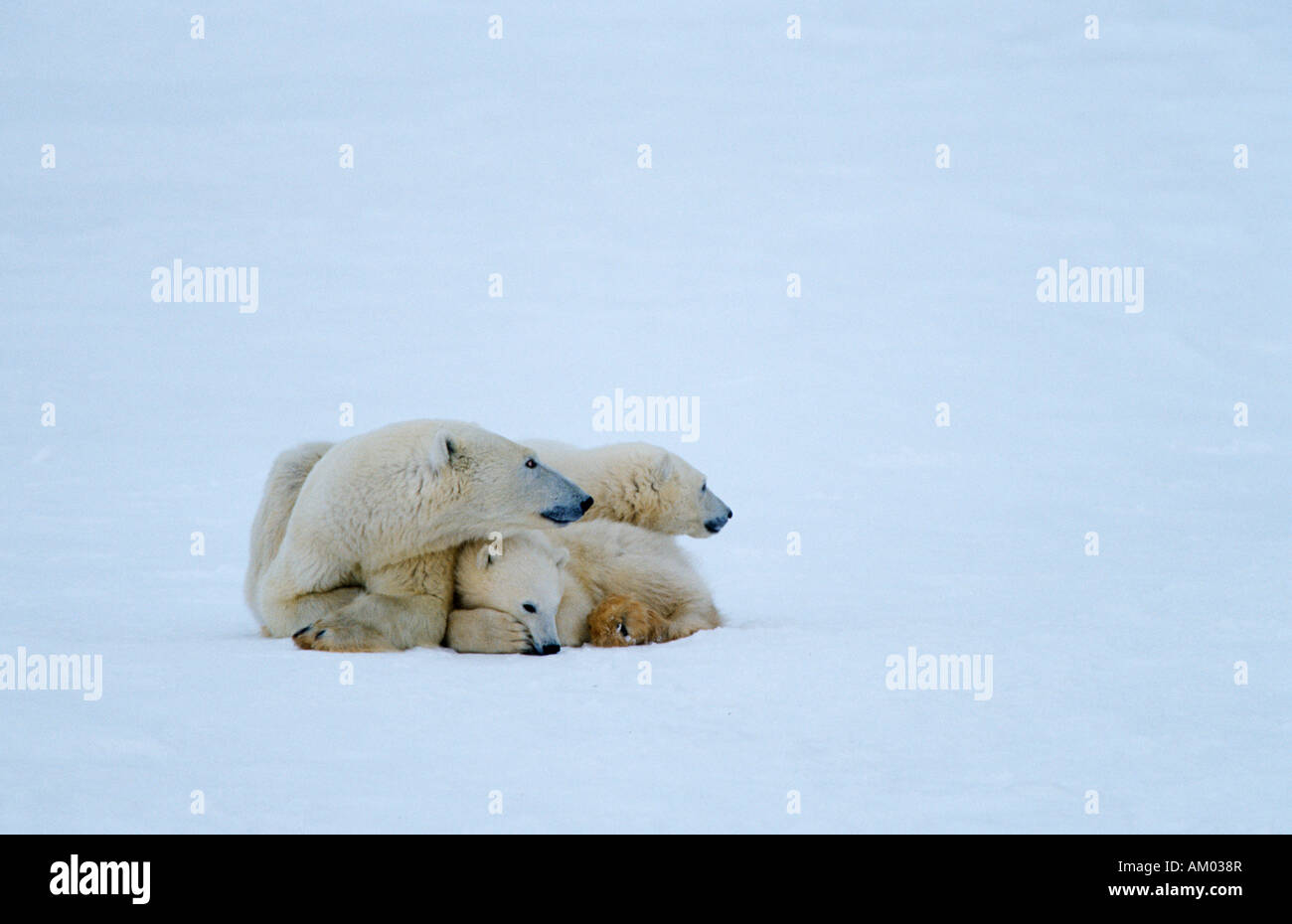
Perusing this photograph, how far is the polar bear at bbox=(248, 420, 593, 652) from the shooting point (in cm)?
541

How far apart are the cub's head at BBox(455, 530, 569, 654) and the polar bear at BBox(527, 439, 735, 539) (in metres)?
1.01

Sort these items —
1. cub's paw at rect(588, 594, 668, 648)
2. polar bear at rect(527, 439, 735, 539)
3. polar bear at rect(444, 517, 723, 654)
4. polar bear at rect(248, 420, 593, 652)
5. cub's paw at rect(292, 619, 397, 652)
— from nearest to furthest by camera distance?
cub's paw at rect(292, 619, 397, 652)
polar bear at rect(248, 420, 593, 652)
polar bear at rect(444, 517, 723, 654)
cub's paw at rect(588, 594, 668, 648)
polar bear at rect(527, 439, 735, 539)

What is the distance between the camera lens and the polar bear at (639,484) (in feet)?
22.1

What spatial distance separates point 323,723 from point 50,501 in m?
8.44

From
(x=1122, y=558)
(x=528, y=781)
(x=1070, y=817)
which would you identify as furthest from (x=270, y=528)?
(x=1122, y=558)

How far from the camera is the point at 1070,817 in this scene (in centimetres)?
344

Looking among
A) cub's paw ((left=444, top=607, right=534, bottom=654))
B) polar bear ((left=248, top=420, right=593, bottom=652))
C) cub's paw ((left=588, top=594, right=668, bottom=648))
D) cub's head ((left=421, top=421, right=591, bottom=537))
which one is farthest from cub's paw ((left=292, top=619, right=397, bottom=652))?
cub's paw ((left=588, top=594, right=668, bottom=648))

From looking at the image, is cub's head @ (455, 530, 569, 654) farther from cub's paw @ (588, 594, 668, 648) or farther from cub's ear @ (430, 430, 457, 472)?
cub's ear @ (430, 430, 457, 472)

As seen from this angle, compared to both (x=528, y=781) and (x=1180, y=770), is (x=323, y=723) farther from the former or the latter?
(x=1180, y=770)

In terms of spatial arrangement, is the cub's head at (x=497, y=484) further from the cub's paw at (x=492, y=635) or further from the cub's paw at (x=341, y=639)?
the cub's paw at (x=341, y=639)

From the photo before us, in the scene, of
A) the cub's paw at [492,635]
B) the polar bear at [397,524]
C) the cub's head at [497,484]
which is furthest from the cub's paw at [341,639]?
the cub's head at [497,484]

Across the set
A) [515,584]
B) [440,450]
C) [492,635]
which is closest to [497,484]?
[440,450]

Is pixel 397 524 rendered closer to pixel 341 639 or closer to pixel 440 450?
pixel 440 450

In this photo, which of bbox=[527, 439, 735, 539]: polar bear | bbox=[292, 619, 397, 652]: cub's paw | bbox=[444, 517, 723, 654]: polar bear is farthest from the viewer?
bbox=[527, 439, 735, 539]: polar bear
